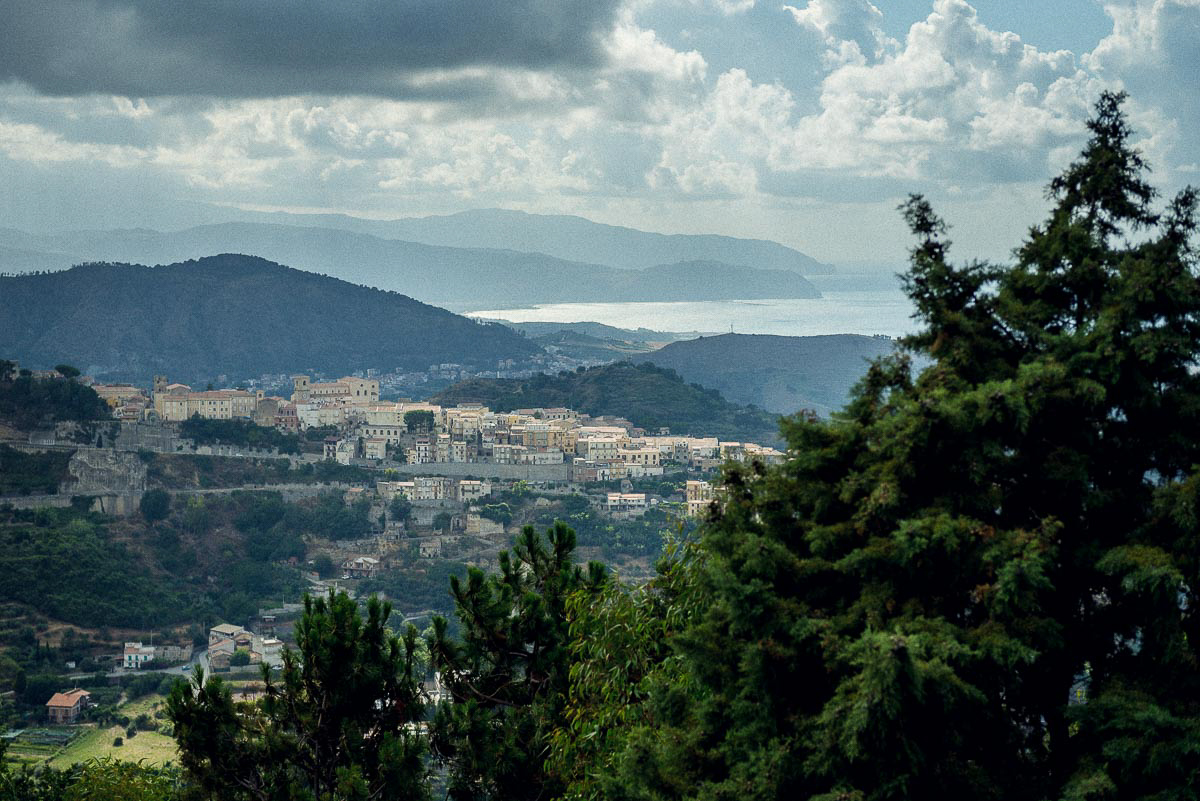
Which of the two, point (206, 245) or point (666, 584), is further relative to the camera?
point (206, 245)

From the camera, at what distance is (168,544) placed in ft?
123

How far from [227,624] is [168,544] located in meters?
6.45

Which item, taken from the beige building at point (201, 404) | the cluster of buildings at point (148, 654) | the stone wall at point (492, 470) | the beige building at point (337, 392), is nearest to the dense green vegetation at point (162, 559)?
the cluster of buildings at point (148, 654)

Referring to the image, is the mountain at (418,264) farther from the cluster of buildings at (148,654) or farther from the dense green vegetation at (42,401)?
the cluster of buildings at (148,654)

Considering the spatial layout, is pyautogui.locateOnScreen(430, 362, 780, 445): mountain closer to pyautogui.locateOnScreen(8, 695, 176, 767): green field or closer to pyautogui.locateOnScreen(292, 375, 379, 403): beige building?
pyautogui.locateOnScreen(292, 375, 379, 403): beige building

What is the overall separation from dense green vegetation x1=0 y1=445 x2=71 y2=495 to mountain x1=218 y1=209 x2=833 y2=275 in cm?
13109

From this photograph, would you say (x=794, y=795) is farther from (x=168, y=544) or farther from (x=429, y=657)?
(x=168, y=544)

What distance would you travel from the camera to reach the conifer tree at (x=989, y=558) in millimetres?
3387

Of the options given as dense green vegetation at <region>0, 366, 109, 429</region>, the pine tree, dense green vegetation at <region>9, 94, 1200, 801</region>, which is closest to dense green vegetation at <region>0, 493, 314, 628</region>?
dense green vegetation at <region>0, 366, 109, 429</region>

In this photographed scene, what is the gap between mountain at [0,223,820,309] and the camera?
513 feet

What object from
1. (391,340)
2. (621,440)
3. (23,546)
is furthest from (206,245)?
(23,546)

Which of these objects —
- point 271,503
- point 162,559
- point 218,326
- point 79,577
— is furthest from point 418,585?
point 218,326

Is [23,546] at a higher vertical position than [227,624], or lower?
higher

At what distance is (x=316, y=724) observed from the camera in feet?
19.2
